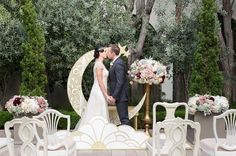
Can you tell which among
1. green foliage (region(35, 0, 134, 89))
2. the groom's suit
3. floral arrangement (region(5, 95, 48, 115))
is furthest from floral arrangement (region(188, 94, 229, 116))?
green foliage (region(35, 0, 134, 89))

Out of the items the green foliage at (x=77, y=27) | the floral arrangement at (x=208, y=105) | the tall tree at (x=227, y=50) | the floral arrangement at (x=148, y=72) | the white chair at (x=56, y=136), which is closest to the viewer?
the white chair at (x=56, y=136)

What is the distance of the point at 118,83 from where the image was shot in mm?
11812

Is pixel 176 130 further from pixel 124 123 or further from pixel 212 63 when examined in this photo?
pixel 212 63

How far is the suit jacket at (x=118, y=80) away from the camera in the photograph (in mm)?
11805

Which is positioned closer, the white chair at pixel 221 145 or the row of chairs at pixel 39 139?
the row of chairs at pixel 39 139

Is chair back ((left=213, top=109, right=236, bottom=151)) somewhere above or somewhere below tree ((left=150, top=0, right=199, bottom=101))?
below

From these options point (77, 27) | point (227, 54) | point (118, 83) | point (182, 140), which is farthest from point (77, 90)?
point (227, 54)

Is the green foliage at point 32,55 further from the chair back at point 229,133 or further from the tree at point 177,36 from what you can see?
the chair back at point 229,133

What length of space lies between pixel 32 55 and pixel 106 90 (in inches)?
141

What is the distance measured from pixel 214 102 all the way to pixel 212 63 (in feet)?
9.78

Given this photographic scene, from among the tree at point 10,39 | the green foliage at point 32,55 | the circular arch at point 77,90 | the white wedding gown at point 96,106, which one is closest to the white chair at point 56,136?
the white wedding gown at point 96,106

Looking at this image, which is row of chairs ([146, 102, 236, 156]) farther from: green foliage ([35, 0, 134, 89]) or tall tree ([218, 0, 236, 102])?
tall tree ([218, 0, 236, 102])

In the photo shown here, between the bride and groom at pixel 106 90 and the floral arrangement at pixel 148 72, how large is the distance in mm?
374

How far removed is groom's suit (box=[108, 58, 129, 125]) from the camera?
38.8 feet
